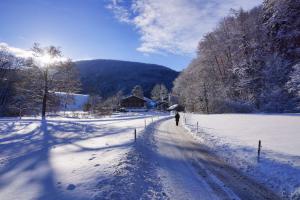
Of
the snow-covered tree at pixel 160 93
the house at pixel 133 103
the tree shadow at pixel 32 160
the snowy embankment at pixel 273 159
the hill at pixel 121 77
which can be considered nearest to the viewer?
the tree shadow at pixel 32 160

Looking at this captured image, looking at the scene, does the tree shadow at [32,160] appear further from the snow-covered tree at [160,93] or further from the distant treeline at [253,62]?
the snow-covered tree at [160,93]

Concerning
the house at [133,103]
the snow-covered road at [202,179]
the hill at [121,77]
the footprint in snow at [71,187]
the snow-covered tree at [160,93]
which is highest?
the hill at [121,77]

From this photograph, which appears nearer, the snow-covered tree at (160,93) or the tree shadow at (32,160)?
the tree shadow at (32,160)

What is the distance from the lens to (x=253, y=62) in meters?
49.8

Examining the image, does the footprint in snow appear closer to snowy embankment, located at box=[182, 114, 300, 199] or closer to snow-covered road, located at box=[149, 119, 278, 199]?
snow-covered road, located at box=[149, 119, 278, 199]

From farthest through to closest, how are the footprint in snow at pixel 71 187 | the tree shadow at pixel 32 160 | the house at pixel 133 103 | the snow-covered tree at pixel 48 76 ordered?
the house at pixel 133 103 < the snow-covered tree at pixel 48 76 < the tree shadow at pixel 32 160 < the footprint in snow at pixel 71 187

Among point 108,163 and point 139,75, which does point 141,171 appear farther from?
point 139,75

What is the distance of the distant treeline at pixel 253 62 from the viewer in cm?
4334

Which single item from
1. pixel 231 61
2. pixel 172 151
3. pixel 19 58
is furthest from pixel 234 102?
pixel 19 58

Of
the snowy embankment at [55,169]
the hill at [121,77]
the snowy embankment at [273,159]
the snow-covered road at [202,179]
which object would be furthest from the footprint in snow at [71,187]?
the hill at [121,77]

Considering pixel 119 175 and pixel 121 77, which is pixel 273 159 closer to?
pixel 119 175

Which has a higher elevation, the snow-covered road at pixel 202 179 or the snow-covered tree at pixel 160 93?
the snow-covered tree at pixel 160 93

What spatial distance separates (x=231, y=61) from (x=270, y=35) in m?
11.4

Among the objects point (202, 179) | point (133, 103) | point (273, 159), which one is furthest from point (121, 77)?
point (202, 179)
